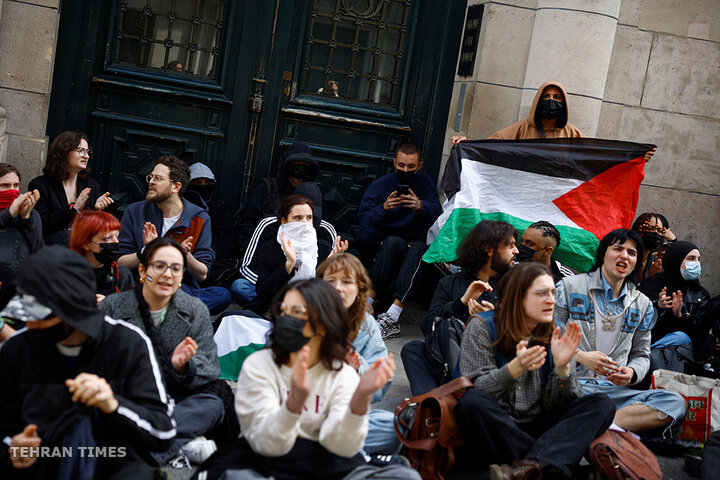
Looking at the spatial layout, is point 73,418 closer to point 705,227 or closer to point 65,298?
point 65,298

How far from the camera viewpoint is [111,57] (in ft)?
24.8

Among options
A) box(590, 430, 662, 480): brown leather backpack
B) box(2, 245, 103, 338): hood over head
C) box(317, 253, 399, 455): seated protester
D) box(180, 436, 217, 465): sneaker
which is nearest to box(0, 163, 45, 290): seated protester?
box(180, 436, 217, 465): sneaker

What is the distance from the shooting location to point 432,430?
4.61 meters

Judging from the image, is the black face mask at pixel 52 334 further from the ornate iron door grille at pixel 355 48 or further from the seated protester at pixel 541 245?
the ornate iron door grille at pixel 355 48

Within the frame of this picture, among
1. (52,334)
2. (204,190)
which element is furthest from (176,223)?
(52,334)

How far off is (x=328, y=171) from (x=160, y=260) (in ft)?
12.6

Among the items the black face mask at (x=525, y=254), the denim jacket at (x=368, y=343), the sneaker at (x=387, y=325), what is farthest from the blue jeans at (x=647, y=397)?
the sneaker at (x=387, y=325)

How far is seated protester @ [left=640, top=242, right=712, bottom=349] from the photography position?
640cm

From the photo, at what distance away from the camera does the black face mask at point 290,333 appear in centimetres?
354

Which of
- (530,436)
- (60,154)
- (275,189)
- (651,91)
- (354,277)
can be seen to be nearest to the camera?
(530,436)

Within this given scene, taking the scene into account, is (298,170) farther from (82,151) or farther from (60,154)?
(60,154)

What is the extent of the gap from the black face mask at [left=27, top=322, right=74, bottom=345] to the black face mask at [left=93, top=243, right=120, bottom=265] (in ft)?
5.47

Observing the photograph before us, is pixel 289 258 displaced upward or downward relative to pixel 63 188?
downward

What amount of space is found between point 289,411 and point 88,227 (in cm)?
227
